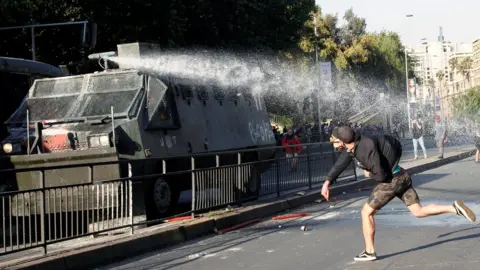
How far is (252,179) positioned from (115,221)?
4178 mm

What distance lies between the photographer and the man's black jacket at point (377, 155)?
7801 mm

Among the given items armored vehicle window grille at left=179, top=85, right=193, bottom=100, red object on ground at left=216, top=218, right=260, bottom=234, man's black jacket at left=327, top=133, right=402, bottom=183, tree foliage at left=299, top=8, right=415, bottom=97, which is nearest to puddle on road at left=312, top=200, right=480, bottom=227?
red object on ground at left=216, top=218, right=260, bottom=234

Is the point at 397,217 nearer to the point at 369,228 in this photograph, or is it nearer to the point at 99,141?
the point at 369,228

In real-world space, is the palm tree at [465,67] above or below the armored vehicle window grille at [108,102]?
above

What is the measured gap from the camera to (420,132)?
2756 centimetres

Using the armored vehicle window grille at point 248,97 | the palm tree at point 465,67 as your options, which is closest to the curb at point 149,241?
the armored vehicle window grille at point 248,97

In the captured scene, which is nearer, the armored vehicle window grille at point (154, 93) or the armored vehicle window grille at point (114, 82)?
the armored vehicle window grille at point (154, 93)

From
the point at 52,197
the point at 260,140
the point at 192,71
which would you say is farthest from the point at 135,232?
the point at 260,140

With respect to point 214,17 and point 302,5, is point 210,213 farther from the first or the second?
point 302,5

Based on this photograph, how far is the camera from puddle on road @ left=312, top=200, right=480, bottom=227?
1055 centimetres

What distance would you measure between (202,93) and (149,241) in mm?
4406

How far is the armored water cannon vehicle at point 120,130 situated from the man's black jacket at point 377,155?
3569 millimetres

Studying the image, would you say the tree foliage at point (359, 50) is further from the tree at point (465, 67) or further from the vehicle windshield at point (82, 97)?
the tree at point (465, 67)

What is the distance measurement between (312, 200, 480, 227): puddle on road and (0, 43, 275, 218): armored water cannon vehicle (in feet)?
6.39
